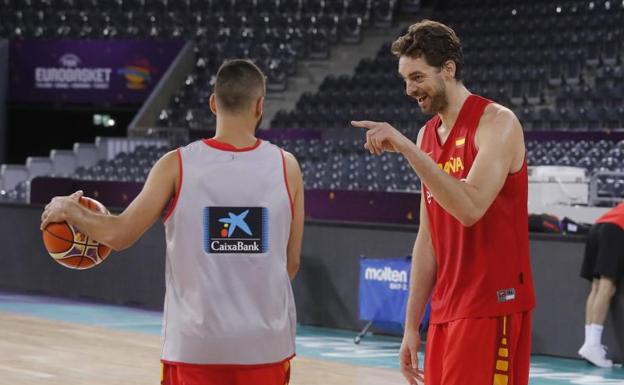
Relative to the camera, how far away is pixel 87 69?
967 inches

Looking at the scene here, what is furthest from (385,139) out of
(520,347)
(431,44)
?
(520,347)

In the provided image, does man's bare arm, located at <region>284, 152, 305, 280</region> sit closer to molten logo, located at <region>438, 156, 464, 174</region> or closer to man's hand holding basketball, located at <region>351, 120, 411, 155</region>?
man's hand holding basketball, located at <region>351, 120, 411, 155</region>

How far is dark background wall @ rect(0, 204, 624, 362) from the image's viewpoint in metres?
9.65

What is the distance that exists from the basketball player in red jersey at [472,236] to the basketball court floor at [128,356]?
4318 mm

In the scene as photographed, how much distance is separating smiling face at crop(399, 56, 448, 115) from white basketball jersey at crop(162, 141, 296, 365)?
0.51 m

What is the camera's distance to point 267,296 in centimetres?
346

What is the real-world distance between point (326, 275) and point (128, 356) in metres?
2.68

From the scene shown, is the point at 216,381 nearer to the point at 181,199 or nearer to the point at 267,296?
the point at 267,296

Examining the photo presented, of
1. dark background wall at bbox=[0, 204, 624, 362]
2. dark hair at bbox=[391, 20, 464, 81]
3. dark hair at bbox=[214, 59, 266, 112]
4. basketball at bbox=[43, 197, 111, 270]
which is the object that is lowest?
dark background wall at bbox=[0, 204, 624, 362]

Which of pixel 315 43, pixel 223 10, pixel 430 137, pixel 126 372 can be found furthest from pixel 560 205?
pixel 223 10

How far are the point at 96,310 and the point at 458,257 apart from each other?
9372 millimetres

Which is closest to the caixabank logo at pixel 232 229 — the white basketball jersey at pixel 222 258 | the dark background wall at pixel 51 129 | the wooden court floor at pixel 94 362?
the white basketball jersey at pixel 222 258

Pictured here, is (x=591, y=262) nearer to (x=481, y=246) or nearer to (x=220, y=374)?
(x=481, y=246)

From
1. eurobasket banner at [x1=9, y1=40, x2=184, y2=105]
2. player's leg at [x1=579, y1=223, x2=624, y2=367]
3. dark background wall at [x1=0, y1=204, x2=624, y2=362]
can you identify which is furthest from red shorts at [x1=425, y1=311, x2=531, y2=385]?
eurobasket banner at [x1=9, y1=40, x2=184, y2=105]
